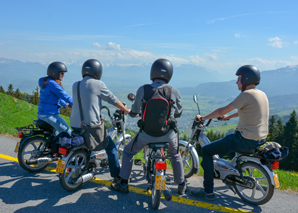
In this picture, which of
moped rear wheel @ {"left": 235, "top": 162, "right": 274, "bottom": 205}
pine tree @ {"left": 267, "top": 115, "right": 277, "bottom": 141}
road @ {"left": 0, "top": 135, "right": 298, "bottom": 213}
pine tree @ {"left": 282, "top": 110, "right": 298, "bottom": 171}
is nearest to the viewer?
road @ {"left": 0, "top": 135, "right": 298, "bottom": 213}

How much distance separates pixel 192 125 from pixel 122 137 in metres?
1.68

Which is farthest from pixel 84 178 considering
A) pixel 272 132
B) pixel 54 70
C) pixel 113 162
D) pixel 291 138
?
pixel 272 132

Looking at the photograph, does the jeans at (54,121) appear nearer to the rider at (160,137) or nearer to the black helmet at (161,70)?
the rider at (160,137)

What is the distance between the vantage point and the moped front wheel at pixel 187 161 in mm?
4816

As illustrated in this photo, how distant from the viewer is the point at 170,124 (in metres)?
3.56

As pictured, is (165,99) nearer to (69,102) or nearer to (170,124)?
(170,124)

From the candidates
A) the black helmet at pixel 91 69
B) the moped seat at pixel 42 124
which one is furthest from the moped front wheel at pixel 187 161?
the moped seat at pixel 42 124

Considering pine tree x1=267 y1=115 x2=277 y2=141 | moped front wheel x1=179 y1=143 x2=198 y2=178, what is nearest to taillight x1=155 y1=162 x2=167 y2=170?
moped front wheel x1=179 y1=143 x2=198 y2=178

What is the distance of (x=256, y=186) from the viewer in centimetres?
388

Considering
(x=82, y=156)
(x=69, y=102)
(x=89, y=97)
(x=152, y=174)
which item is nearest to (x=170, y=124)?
(x=152, y=174)

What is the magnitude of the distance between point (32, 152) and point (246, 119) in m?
4.37

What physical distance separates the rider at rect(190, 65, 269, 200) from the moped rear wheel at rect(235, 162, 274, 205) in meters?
0.38

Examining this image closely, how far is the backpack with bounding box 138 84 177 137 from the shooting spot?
10.9 ft

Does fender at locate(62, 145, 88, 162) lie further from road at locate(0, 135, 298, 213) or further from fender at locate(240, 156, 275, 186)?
fender at locate(240, 156, 275, 186)
